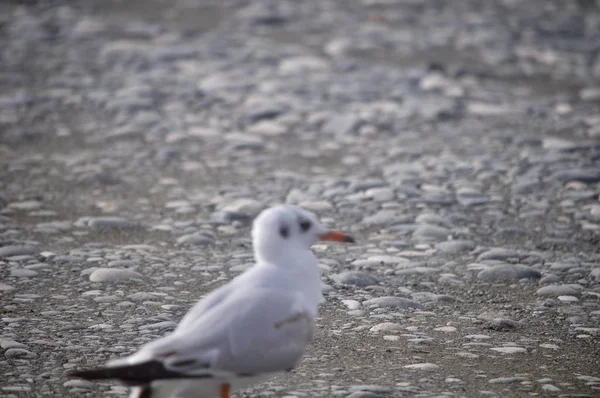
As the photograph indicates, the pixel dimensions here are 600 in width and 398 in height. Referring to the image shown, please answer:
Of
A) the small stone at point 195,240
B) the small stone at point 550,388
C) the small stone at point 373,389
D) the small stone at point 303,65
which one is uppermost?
the small stone at point 303,65

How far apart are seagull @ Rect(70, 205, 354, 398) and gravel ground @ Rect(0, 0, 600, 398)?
2.08 ft

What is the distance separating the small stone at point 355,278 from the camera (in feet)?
22.7

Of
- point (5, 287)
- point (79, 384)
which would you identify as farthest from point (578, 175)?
point (79, 384)

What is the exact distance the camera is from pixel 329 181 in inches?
376

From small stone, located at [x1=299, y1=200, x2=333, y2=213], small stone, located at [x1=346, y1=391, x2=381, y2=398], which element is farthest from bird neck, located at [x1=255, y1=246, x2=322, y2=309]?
small stone, located at [x1=299, y1=200, x2=333, y2=213]

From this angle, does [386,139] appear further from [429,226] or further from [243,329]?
[243,329]

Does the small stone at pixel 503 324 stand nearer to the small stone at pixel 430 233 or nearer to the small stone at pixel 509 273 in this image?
the small stone at pixel 509 273

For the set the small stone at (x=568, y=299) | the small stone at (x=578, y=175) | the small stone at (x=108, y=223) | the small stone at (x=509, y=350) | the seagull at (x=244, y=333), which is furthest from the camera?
the small stone at (x=578, y=175)

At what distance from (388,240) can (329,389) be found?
9.80 ft

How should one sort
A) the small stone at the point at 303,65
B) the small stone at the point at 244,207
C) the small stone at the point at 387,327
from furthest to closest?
the small stone at the point at 303,65 < the small stone at the point at 244,207 < the small stone at the point at 387,327

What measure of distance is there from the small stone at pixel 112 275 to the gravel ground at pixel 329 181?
0.03 m

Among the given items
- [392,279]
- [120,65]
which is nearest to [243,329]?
[392,279]

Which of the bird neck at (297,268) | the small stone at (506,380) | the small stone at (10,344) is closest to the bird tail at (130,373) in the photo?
the bird neck at (297,268)

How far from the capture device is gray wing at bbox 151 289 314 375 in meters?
4.29
